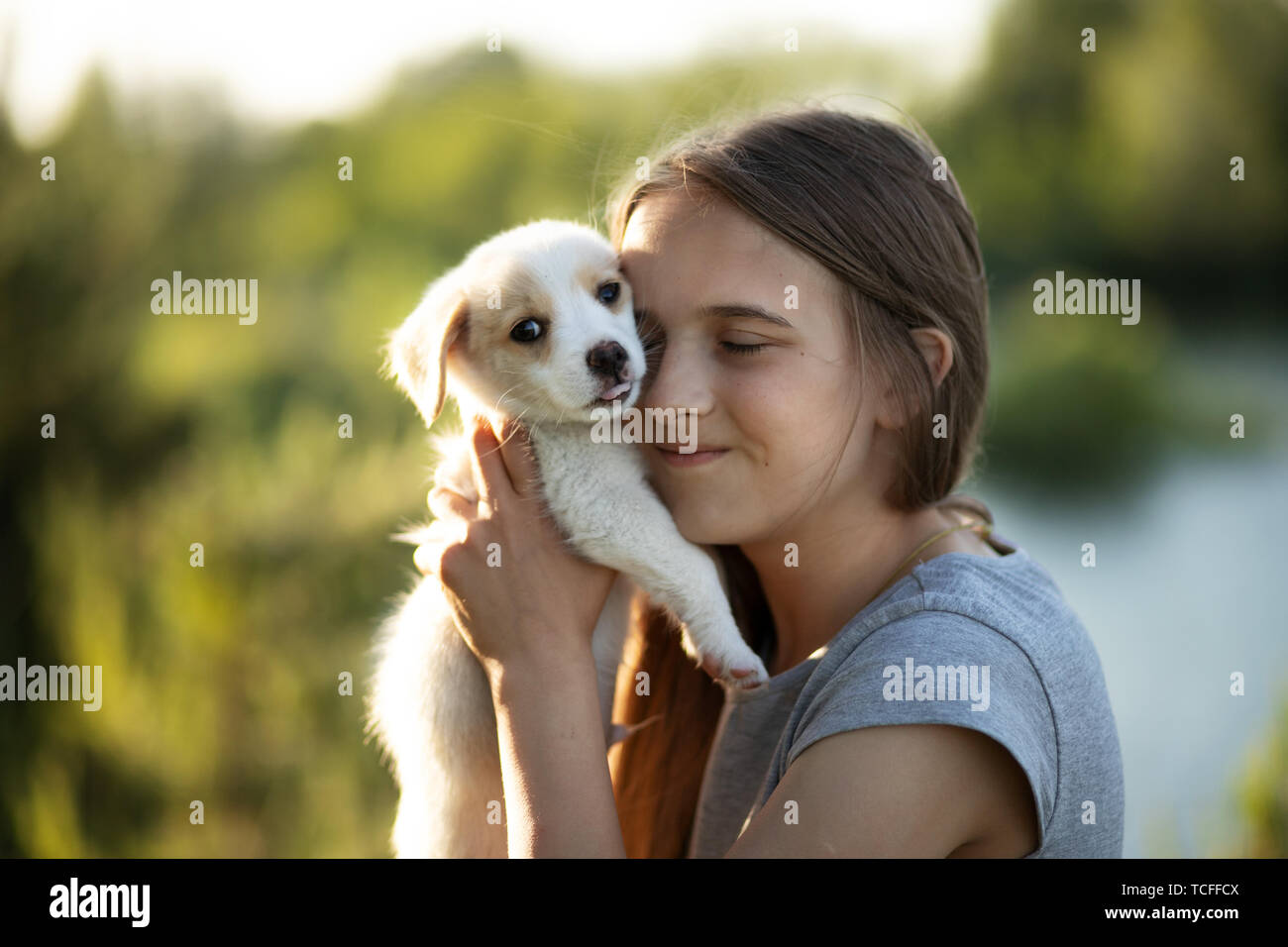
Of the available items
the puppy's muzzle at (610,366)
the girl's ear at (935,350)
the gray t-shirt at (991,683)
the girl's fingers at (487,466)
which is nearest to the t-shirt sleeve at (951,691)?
the gray t-shirt at (991,683)

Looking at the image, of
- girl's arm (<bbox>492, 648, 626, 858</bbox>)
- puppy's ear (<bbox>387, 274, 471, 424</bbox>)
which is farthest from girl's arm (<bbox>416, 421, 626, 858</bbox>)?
puppy's ear (<bbox>387, 274, 471, 424</bbox>)

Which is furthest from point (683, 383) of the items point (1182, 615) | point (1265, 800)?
point (1182, 615)

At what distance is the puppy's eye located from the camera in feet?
6.77

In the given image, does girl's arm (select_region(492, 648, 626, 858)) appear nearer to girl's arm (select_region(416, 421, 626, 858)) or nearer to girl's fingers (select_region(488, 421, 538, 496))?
girl's arm (select_region(416, 421, 626, 858))

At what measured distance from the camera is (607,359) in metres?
1.93

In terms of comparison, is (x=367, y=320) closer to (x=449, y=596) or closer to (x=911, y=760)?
(x=449, y=596)

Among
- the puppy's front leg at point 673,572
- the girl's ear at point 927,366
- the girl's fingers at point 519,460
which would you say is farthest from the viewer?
the girl's fingers at point 519,460

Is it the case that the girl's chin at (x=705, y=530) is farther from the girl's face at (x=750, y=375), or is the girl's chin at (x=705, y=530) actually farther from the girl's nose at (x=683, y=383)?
the girl's nose at (x=683, y=383)

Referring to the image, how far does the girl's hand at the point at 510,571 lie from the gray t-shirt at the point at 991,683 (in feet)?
1.47

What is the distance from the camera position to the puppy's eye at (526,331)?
81.3 inches

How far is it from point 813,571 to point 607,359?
600 millimetres

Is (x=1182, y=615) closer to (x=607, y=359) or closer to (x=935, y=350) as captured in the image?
(x=935, y=350)

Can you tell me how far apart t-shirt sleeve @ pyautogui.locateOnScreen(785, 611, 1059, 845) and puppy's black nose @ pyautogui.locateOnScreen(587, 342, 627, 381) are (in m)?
0.74
